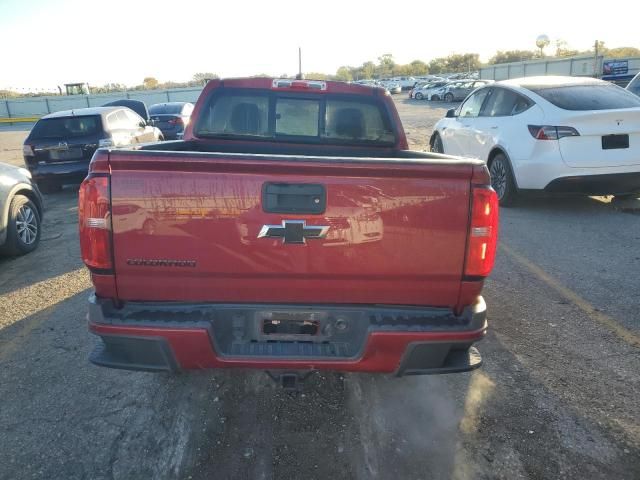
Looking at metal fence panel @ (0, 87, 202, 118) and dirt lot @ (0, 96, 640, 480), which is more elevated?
metal fence panel @ (0, 87, 202, 118)

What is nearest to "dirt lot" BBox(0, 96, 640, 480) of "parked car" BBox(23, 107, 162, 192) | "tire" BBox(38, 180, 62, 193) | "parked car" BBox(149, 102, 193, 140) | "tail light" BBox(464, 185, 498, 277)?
"tail light" BBox(464, 185, 498, 277)

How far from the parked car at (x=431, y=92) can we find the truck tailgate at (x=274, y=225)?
3914cm

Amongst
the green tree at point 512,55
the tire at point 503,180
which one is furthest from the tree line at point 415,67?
the tire at point 503,180

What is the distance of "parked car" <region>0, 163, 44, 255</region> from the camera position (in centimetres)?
561

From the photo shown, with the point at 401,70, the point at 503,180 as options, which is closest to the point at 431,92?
the point at 503,180

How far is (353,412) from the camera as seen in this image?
289cm

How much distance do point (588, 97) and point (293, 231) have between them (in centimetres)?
618

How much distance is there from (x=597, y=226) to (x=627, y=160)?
3.16 ft

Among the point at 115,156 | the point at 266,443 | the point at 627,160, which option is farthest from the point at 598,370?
the point at 627,160

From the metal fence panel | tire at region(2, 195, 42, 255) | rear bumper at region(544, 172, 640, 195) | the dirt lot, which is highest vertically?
the metal fence panel

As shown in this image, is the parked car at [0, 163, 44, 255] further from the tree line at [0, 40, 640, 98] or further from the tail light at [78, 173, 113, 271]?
the tree line at [0, 40, 640, 98]

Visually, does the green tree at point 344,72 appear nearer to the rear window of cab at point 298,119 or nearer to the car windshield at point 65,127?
the car windshield at point 65,127

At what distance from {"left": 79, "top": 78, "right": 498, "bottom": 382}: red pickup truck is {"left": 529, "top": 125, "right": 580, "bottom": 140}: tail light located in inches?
189

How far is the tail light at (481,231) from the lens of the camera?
2.25 m
